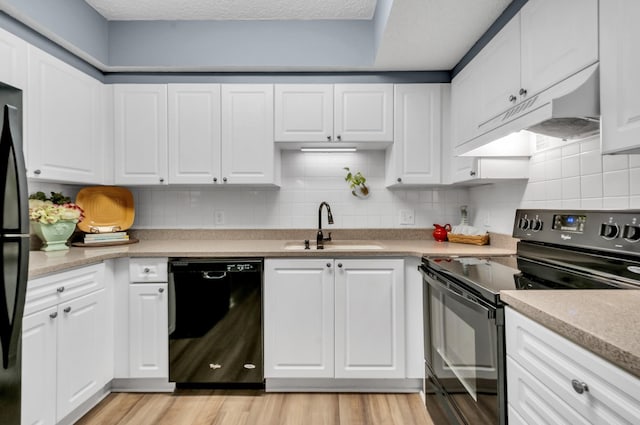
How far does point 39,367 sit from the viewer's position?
157cm

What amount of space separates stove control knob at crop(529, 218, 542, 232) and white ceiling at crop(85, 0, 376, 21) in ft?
5.41

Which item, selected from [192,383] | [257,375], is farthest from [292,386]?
[192,383]

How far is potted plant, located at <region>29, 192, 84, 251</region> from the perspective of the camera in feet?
6.63

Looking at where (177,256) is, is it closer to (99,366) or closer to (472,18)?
(99,366)

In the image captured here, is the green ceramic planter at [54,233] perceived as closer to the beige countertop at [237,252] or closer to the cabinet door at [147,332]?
the beige countertop at [237,252]

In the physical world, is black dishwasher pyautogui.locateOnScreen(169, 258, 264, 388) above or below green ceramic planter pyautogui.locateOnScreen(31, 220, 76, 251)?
below

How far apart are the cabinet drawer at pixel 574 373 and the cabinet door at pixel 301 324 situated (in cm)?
122

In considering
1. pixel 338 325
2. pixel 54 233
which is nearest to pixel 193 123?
pixel 54 233

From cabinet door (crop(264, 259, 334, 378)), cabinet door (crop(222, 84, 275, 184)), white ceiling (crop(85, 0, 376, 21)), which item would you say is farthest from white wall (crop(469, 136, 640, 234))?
cabinet door (crop(222, 84, 275, 184))

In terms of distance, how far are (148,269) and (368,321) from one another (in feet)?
→ 4.55

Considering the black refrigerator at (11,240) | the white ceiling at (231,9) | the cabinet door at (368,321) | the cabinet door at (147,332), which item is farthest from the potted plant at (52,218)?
the cabinet door at (368,321)

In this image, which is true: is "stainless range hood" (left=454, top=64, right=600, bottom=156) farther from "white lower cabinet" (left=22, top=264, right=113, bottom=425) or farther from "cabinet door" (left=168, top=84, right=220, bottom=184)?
"white lower cabinet" (left=22, top=264, right=113, bottom=425)

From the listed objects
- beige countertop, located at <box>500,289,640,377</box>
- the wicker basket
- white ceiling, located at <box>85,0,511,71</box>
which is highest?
white ceiling, located at <box>85,0,511,71</box>

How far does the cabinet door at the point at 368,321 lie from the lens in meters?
2.13
